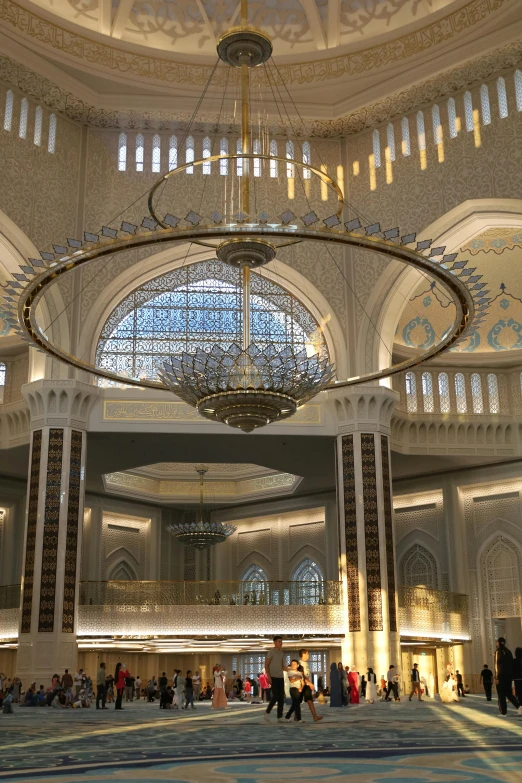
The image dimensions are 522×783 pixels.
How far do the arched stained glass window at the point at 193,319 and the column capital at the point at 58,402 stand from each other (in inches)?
49.5

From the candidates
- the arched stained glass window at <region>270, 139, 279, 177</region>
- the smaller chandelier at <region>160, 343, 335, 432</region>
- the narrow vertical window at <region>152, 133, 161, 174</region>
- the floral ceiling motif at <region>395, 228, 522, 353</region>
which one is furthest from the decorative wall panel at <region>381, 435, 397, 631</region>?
the narrow vertical window at <region>152, 133, 161, 174</region>

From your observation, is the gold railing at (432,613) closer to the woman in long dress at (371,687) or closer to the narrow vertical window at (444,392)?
the woman in long dress at (371,687)

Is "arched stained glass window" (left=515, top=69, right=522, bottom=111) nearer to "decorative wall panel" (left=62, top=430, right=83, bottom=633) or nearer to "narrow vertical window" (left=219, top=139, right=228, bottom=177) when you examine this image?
"narrow vertical window" (left=219, top=139, right=228, bottom=177)

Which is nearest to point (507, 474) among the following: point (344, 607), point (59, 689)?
point (344, 607)

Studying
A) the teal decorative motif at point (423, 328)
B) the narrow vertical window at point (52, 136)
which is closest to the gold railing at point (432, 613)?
the teal decorative motif at point (423, 328)

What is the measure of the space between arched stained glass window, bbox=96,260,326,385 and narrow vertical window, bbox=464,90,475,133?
157 inches

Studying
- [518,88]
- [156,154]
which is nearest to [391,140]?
[518,88]

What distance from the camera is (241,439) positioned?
15.2 m

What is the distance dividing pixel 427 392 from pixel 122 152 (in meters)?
7.28

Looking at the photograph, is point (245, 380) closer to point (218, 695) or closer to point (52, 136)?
point (218, 695)

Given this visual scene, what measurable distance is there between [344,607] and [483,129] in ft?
25.6

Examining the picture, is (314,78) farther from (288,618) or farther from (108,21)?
(288,618)

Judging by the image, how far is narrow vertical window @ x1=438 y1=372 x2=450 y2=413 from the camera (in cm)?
1769

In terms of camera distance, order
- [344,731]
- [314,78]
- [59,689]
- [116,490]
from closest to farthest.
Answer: [344,731] < [59,689] < [314,78] < [116,490]
